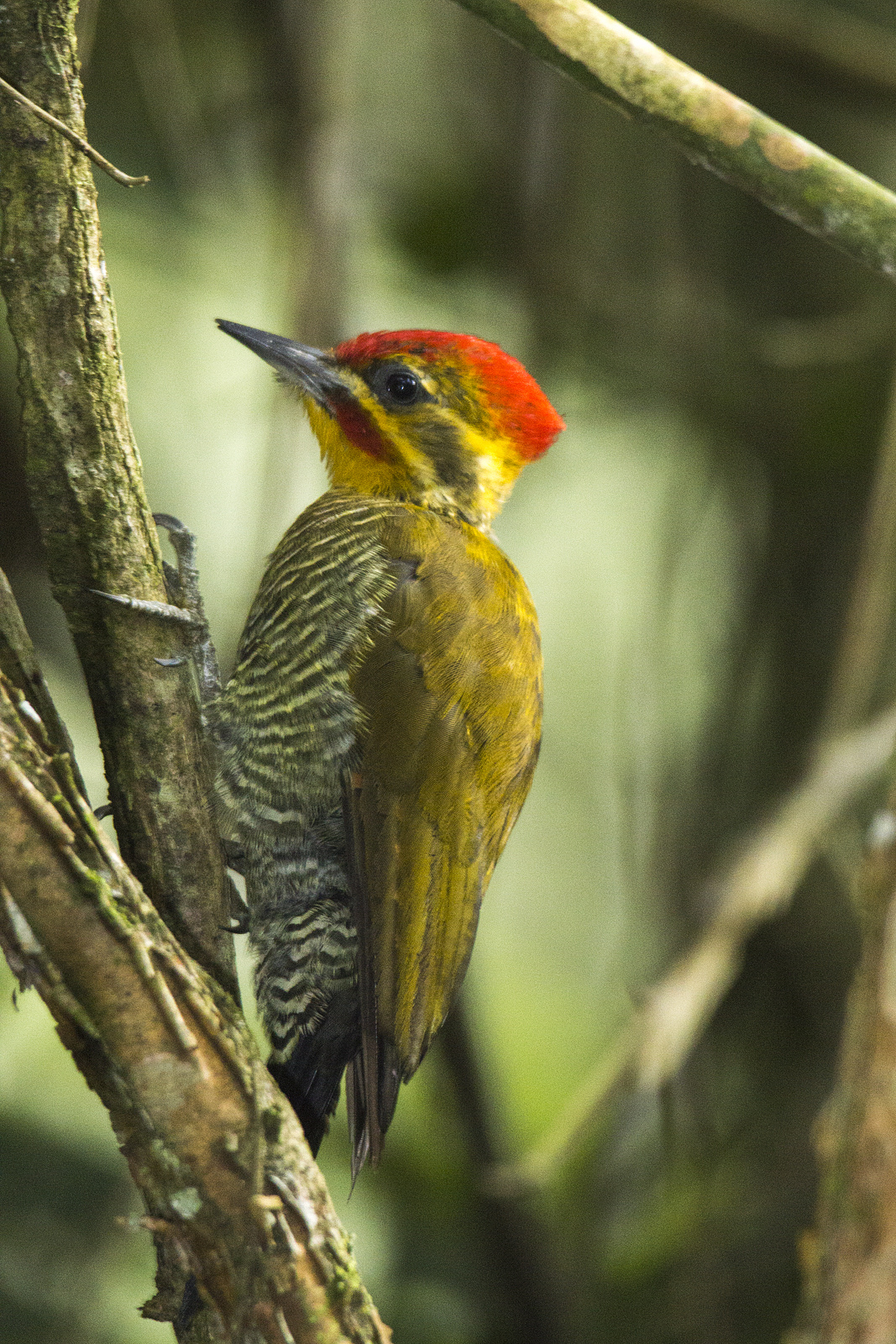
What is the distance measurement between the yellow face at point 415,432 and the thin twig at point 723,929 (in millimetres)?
1137

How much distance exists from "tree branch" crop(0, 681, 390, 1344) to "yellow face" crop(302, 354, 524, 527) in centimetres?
125

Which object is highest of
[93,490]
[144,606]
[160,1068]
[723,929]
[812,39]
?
[812,39]

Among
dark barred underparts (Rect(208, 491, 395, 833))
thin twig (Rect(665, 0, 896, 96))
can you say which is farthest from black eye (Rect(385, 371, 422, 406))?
thin twig (Rect(665, 0, 896, 96))

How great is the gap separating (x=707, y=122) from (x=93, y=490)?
2.90ft

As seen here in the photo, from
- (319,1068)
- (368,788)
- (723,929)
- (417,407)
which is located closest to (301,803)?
(368,788)

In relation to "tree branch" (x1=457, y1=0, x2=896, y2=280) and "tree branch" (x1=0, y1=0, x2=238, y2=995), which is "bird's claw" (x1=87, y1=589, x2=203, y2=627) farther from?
"tree branch" (x1=457, y1=0, x2=896, y2=280)

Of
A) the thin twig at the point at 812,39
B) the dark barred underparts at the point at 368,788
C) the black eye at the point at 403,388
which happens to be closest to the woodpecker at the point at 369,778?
the dark barred underparts at the point at 368,788

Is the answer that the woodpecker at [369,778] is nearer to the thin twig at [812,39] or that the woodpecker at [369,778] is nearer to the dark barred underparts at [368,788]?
the dark barred underparts at [368,788]

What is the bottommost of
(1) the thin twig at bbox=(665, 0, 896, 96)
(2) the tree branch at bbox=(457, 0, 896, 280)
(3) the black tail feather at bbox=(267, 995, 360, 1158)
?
(3) the black tail feather at bbox=(267, 995, 360, 1158)

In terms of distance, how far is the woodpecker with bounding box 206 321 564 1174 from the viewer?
77.7 inches

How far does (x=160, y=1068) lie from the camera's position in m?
1.33

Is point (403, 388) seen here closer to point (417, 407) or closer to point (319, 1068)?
point (417, 407)

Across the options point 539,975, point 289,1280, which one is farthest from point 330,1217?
point 539,975

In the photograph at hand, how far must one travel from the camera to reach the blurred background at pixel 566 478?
3.32 m
